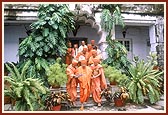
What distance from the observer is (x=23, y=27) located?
12.6 meters

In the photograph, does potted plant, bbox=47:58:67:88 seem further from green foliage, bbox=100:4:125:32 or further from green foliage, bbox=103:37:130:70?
green foliage, bbox=100:4:125:32

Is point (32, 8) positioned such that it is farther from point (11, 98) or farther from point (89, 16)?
point (11, 98)

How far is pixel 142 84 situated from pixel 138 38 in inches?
212

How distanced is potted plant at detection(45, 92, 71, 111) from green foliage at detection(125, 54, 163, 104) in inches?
81.6

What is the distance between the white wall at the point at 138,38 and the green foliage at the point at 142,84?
4.49 meters

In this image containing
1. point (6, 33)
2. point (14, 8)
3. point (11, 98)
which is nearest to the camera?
point (11, 98)

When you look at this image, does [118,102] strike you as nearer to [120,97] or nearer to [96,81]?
[120,97]

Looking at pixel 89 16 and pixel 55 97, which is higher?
pixel 89 16

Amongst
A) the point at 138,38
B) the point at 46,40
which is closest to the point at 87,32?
the point at 138,38

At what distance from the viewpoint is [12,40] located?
1249 cm

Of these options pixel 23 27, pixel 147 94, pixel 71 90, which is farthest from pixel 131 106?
pixel 23 27

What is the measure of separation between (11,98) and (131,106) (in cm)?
353

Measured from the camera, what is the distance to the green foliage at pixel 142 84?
28.1 ft

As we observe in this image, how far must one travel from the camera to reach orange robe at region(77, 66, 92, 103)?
26.9 ft
